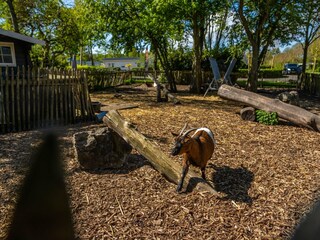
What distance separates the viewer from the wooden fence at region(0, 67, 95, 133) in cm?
723

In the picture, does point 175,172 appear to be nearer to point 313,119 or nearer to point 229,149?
point 229,149

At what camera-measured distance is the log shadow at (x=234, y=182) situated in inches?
154

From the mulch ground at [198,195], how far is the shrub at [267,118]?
1679 millimetres

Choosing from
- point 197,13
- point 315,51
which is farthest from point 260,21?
point 315,51

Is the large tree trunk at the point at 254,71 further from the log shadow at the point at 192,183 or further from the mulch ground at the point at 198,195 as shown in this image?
the log shadow at the point at 192,183

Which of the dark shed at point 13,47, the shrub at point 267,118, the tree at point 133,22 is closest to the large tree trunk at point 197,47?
the tree at point 133,22

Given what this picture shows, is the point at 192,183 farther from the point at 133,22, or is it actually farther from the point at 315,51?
the point at 315,51

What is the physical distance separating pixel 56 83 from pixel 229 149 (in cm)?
512

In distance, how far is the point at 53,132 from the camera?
60 cm

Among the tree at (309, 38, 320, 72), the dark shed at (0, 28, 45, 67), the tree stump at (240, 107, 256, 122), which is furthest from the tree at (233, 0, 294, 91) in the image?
the tree at (309, 38, 320, 72)

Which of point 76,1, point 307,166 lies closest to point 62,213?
point 307,166

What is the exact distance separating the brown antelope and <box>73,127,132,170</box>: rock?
124 cm

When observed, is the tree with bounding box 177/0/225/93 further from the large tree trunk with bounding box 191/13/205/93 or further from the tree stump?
the tree stump

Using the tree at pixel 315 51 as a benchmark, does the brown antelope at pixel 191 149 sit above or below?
below
